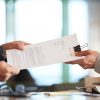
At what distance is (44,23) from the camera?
5262mm

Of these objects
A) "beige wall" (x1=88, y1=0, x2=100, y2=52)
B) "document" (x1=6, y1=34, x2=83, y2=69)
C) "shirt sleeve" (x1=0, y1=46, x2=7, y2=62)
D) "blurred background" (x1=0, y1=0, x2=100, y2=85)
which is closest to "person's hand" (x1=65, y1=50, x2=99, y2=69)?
"document" (x1=6, y1=34, x2=83, y2=69)

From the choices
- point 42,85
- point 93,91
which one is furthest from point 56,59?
point 42,85

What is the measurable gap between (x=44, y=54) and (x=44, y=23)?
370cm

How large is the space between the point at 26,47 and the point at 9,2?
3.78m

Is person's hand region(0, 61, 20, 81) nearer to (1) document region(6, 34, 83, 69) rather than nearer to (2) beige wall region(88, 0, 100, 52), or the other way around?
(1) document region(6, 34, 83, 69)

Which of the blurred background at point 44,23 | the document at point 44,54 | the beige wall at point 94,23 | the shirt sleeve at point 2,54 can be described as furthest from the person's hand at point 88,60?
the beige wall at point 94,23

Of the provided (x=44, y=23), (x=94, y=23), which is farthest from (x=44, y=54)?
(x=94, y=23)

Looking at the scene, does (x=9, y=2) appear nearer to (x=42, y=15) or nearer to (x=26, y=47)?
(x=42, y=15)

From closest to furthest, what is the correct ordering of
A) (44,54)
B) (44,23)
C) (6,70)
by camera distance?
(6,70)
(44,54)
(44,23)

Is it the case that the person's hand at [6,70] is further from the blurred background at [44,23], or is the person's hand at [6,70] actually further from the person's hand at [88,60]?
the blurred background at [44,23]

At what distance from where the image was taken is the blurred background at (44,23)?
5219 mm

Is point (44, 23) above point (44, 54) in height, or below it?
above

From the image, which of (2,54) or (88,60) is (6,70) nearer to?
(2,54)

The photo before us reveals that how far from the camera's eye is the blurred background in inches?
205
